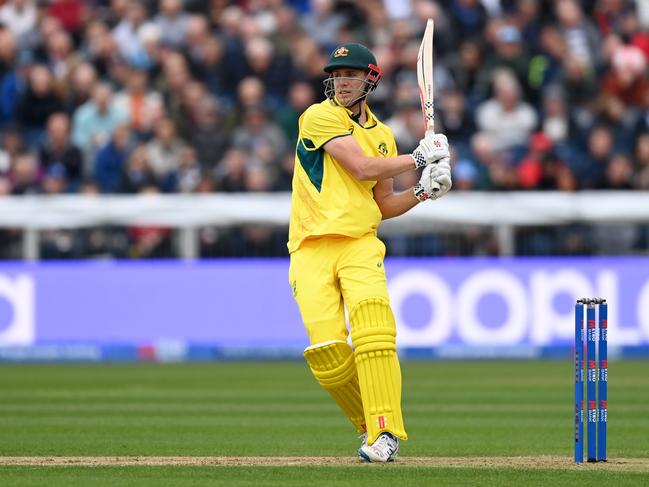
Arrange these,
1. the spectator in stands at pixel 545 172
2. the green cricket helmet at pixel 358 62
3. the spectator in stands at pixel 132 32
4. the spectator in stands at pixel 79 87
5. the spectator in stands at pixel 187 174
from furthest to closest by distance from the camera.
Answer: the spectator in stands at pixel 132 32
the spectator in stands at pixel 79 87
the spectator in stands at pixel 187 174
the spectator in stands at pixel 545 172
the green cricket helmet at pixel 358 62

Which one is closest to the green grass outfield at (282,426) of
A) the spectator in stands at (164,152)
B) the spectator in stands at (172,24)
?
the spectator in stands at (164,152)

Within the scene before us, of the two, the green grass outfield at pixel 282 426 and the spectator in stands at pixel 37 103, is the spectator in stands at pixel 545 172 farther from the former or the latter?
the spectator in stands at pixel 37 103

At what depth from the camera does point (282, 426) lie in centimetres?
1232

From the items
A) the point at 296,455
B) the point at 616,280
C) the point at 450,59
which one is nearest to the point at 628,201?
the point at 616,280

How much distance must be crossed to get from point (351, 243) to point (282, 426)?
323 cm

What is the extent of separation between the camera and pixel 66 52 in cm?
2384

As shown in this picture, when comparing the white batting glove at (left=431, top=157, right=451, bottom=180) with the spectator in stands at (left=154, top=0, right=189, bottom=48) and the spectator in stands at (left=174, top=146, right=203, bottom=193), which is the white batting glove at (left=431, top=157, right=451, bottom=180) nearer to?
the spectator in stands at (left=174, top=146, right=203, bottom=193)

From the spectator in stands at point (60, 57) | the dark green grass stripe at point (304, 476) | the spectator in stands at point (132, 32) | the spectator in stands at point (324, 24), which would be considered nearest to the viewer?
the dark green grass stripe at point (304, 476)

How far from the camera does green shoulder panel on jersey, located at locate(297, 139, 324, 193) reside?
375 inches

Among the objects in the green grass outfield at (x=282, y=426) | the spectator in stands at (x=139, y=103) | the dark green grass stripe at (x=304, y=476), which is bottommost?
the green grass outfield at (x=282, y=426)

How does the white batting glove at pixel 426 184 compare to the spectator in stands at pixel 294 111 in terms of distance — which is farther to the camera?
the spectator in stands at pixel 294 111

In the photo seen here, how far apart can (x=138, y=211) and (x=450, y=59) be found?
17.8ft

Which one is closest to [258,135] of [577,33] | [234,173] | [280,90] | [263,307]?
[234,173]

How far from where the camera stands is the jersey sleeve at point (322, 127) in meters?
9.42
